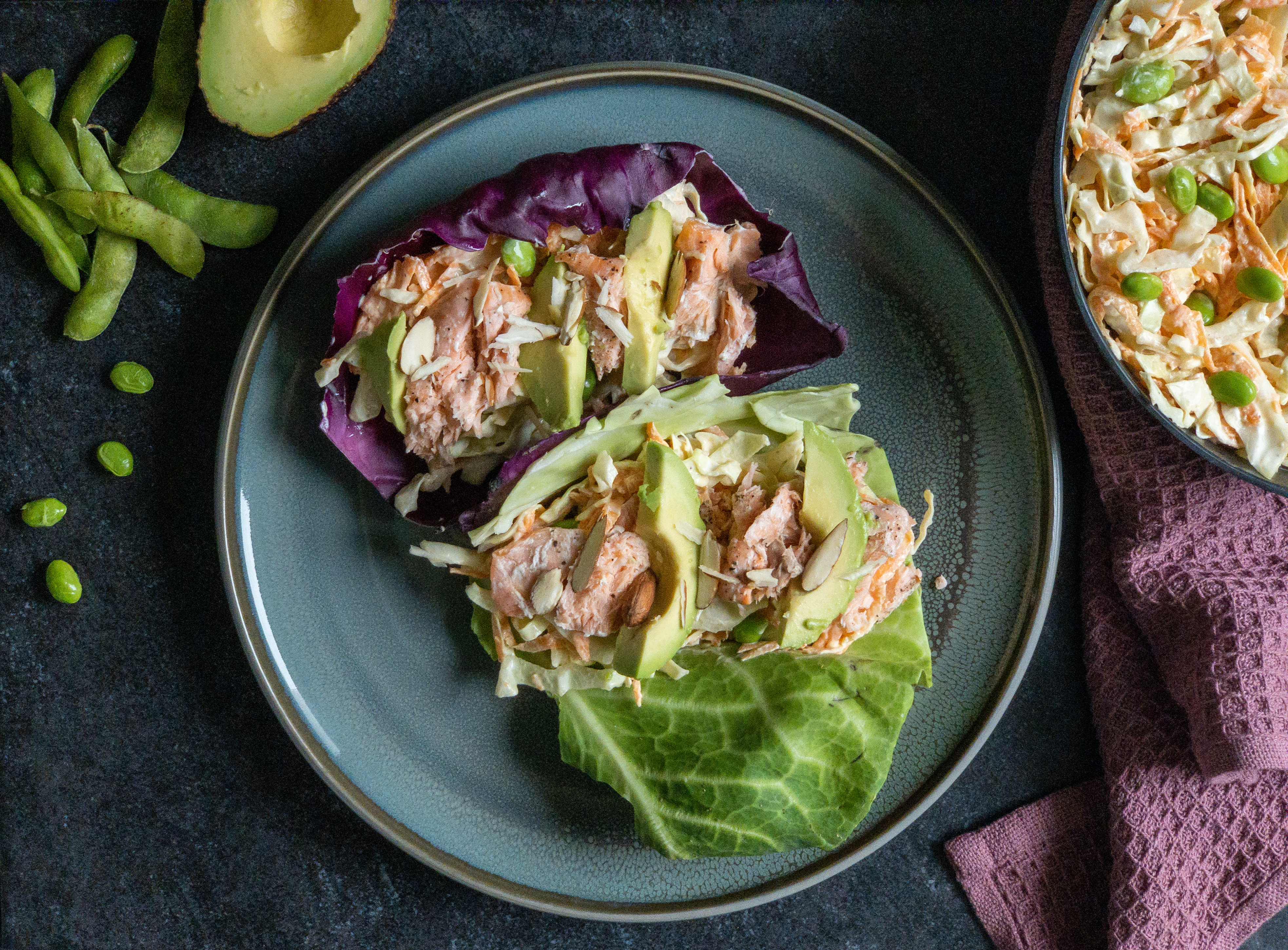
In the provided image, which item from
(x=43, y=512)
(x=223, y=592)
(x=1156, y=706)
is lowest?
(x=1156, y=706)

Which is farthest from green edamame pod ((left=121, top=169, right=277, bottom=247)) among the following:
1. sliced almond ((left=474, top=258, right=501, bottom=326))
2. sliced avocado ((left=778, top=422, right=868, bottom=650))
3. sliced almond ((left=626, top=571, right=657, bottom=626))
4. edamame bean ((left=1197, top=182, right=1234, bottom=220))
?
→ edamame bean ((left=1197, top=182, right=1234, bottom=220))

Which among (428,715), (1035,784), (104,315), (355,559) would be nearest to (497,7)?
(104,315)

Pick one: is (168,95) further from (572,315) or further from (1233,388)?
(1233,388)

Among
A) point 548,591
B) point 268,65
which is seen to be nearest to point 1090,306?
point 548,591

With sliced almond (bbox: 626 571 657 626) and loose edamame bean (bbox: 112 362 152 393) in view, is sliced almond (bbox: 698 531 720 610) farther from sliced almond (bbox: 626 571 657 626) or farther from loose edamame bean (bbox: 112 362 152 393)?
loose edamame bean (bbox: 112 362 152 393)

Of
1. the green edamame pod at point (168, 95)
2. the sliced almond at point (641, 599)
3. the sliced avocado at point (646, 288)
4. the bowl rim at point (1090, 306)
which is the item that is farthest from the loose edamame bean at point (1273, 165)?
the green edamame pod at point (168, 95)

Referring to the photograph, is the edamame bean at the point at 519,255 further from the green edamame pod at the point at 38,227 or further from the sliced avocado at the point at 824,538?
the green edamame pod at the point at 38,227
